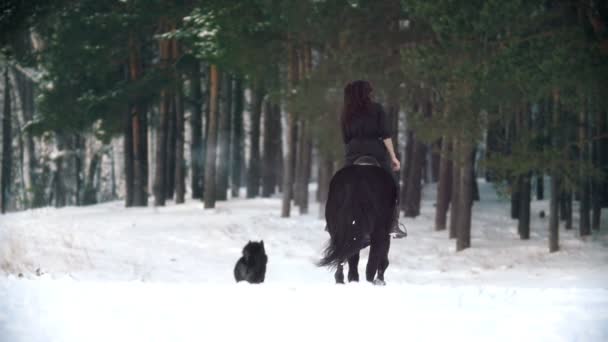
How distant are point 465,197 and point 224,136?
10.4 metres

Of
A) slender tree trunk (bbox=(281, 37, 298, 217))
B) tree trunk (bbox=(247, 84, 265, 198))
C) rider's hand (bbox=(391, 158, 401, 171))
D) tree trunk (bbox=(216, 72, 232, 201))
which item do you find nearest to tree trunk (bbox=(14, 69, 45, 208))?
tree trunk (bbox=(216, 72, 232, 201))

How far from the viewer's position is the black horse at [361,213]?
877cm

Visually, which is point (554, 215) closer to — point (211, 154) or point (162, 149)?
point (211, 154)

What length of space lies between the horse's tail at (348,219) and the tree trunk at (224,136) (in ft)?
66.4

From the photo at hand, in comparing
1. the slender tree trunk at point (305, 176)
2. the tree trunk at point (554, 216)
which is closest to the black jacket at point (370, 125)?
the tree trunk at point (554, 216)

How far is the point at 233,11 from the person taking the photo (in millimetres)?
25328

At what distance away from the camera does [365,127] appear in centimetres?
885

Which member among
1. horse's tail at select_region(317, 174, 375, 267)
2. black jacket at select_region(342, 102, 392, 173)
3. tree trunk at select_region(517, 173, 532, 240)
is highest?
black jacket at select_region(342, 102, 392, 173)

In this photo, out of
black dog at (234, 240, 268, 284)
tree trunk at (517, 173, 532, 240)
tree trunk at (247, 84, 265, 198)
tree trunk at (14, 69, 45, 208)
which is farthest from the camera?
tree trunk at (14, 69, 45, 208)

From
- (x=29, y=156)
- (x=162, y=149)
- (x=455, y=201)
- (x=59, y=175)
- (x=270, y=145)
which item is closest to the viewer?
(x=455, y=201)

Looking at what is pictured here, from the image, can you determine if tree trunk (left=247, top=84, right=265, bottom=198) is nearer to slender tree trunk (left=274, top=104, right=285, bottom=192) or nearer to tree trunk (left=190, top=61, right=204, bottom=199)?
slender tree trunk (left=274, top=104, right=285, bottom=192)

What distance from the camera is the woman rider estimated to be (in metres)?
8.84

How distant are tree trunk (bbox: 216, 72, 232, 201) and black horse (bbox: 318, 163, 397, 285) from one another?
20271mm

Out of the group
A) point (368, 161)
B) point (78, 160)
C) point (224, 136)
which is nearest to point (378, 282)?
point (368, 161)
